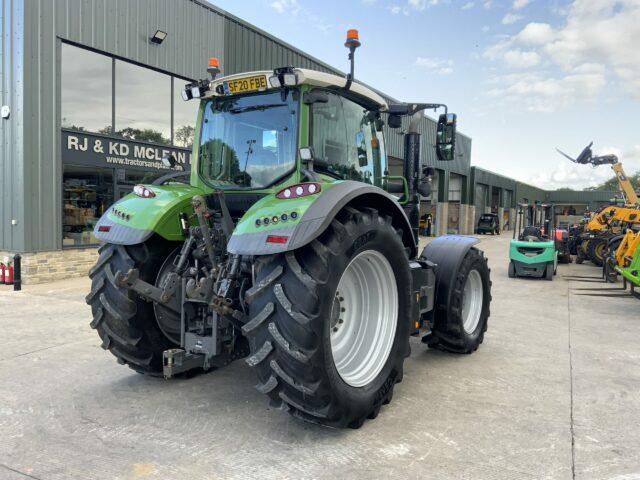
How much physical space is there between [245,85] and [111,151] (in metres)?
8.93

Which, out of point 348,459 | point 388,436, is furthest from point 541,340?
point 348,459

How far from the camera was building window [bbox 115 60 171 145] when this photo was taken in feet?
39.4

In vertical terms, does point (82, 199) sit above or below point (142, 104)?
below

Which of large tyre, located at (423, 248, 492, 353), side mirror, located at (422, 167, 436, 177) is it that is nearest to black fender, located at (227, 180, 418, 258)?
side mirror, located at (422, 167, 436, 177)

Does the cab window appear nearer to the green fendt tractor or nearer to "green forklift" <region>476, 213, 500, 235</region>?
the green fendt tractor

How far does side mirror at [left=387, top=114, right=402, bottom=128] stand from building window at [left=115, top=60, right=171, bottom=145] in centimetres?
927

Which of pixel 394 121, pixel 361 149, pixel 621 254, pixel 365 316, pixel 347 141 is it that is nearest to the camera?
pixel 365 316

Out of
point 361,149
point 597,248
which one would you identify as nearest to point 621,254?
point 597,248

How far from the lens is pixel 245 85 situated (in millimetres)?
4008

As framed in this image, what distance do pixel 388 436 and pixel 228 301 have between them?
1.41 meters

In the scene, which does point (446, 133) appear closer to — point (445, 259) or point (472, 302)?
point (445, 259)

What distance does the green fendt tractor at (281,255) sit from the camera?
9.96 ft

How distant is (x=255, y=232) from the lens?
3.12 m

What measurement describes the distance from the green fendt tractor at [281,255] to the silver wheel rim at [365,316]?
0.04 ft
